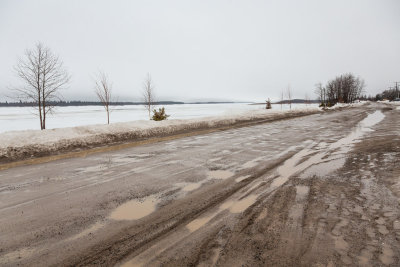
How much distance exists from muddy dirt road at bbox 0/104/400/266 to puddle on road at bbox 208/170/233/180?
0.07ft

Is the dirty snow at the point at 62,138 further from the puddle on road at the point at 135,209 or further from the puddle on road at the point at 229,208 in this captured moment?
the puddle on road at the point at 229,208

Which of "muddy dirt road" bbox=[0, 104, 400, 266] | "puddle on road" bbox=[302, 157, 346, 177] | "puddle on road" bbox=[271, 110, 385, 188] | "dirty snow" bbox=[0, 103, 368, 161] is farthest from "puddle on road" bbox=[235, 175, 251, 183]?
"dirty snow" bbox=[0, 103, 368, 161]

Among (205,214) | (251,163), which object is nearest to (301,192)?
(205,214)

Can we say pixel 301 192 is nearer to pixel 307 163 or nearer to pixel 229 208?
pixel 229 208

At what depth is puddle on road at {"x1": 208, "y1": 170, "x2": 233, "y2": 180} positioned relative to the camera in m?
4.78

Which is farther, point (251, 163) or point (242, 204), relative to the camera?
point (251, 163)

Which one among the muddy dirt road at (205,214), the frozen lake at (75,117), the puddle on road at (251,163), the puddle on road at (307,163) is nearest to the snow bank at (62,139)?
the muddy dirt road at (205,214)

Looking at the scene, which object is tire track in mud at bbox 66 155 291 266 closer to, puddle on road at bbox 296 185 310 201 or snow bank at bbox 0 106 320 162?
puddle on road at bbox 296 185 310 201

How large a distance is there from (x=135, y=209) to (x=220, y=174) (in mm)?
2164

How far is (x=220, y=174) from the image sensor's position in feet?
16.3

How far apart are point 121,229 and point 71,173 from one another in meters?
3.32

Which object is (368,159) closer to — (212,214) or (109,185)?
(212,214)

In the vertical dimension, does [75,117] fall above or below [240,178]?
above

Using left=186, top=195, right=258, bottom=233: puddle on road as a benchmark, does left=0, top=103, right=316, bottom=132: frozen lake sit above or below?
above
